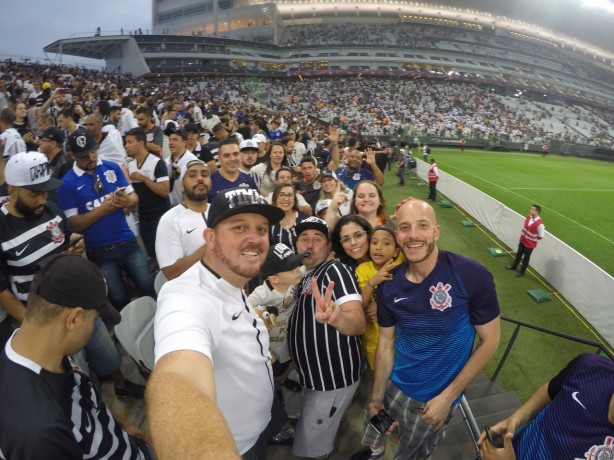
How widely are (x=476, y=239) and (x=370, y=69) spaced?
59.2 metres

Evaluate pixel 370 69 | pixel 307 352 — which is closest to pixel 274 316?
pixel 307 352

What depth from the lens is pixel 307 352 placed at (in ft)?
9.46

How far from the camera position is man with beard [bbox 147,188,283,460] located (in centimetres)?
141

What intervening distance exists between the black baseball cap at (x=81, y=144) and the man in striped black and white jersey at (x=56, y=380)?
2.57 m

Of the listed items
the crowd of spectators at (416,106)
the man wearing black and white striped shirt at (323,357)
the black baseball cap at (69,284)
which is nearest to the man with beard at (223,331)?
the black baseball cap at (69,284)

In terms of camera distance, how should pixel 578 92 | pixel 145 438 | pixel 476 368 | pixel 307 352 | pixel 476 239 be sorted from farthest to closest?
pixel 578 92, pixel 476 239, pixel 307 352, pixel 476 368, pixel 145 438

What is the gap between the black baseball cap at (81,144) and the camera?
378 centimetres

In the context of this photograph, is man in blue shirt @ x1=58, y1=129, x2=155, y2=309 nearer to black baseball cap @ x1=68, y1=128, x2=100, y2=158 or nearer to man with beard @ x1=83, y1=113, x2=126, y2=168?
black baseball cap @ x1=68, y1=128, x2=100, y2=158

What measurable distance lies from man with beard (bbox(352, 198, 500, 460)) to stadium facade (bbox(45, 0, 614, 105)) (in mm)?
57937

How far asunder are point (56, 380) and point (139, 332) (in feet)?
2.16

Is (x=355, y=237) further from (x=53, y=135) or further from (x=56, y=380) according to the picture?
(x=53, y=135)

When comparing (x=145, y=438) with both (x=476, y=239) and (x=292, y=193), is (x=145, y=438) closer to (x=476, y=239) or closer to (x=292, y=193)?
(x=292, y=193)

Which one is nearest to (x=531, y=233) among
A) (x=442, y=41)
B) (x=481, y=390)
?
(x=481, y=390)

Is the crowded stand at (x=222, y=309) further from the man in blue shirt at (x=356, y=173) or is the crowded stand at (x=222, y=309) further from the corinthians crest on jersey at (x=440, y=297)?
the man in blue shirt at (x=356, y=173)
